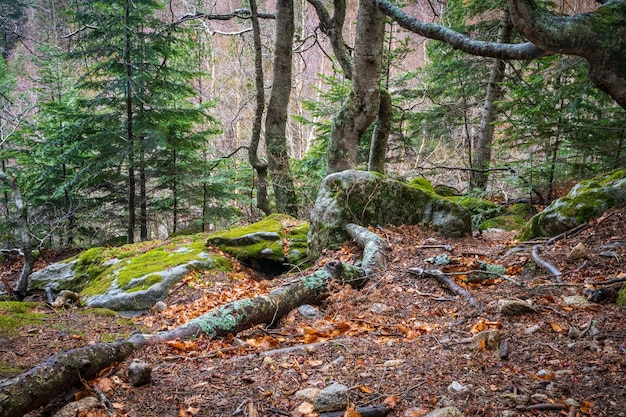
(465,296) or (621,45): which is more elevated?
(621,45)

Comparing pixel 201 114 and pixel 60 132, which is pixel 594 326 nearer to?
pixel 201 114

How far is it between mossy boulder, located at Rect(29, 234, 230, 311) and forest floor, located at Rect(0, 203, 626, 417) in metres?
0.92

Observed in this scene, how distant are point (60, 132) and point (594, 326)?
13.2m

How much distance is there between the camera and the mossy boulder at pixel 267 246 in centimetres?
680

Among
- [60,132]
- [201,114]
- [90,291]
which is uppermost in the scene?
[201,114]

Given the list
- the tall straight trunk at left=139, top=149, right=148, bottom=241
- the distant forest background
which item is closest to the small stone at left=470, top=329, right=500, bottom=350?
the distant forest background

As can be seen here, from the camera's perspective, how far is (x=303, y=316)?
3924 mm

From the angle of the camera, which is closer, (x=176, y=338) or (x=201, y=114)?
(x=176, y=338)

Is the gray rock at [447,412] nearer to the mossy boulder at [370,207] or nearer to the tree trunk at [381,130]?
the mossy boulder at [370,207]

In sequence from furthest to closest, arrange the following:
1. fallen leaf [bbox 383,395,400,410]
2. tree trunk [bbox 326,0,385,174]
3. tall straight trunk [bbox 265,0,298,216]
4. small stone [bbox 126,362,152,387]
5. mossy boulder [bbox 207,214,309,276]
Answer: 1. tall straight trunk [bbox 265,0,298,216]
2. tree trunk [bbox 326,0,385,174]
3. mossy boulder [bbox 207,214,309,276]
4. small stone [bbox 126,362,152,387]
5. fallen leaf [bbox 383,395,400,410]

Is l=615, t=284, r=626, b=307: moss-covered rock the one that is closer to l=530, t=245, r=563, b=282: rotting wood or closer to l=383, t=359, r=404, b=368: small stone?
l=530, t=245, r=563, b=282: rotting wood

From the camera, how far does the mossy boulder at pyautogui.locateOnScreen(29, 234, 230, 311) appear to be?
5418 millimetres

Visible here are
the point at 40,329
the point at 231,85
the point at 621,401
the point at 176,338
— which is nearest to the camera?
the point at 621,401

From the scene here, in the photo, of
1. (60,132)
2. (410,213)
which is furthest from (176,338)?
(60,132)
